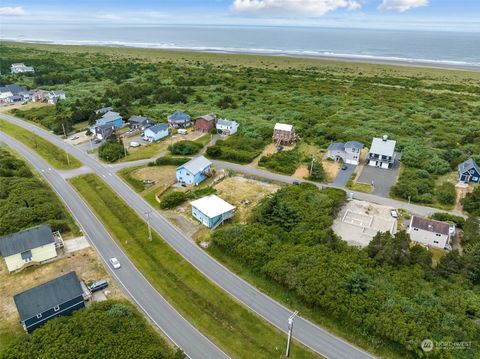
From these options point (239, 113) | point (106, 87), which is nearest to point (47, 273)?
point (239, 113)

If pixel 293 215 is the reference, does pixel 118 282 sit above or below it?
below

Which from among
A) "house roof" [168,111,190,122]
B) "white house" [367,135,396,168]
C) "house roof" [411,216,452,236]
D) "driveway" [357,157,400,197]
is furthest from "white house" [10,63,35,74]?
"house roof" [411,216,452,236]

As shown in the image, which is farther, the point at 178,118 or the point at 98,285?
the point at 178,118

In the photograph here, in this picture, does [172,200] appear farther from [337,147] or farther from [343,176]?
[337,147]

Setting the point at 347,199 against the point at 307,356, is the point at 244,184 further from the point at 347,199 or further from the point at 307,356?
the point at 307,356

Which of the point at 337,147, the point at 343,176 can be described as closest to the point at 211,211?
the point at 343,176

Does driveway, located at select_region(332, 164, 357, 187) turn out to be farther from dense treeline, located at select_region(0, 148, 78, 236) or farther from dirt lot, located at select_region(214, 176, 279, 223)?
dense treeline, located at select_region(0, 148, 78, 236)
